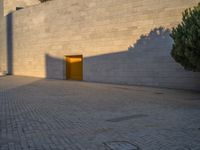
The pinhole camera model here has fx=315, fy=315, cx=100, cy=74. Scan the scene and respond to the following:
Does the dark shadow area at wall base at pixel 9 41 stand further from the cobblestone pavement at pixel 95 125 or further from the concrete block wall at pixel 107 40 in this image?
the cobblestone pavement at pixel 95 125

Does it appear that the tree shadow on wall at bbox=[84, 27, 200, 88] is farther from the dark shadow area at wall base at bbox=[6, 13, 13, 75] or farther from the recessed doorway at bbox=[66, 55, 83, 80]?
the dark shadow area at wall base at bbox=[6, 13, 13, 75]

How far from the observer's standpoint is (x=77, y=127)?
7828 millimetres

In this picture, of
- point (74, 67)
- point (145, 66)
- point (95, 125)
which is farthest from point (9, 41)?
point (95, 125)

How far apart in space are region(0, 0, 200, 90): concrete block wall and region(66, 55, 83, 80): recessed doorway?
1.32 ft

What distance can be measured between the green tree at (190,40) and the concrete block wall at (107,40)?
3.71 m

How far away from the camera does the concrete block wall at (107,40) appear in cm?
1841

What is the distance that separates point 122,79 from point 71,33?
237 inches

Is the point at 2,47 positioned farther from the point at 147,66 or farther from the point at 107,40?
the point at 147,66

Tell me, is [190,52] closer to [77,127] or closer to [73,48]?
[77,127]

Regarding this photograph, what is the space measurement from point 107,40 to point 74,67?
13.9 feet

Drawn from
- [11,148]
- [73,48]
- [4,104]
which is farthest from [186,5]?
[11,148]

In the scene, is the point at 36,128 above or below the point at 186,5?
below

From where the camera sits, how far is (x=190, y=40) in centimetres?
1295

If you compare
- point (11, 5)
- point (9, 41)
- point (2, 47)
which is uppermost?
point (11, 5)
